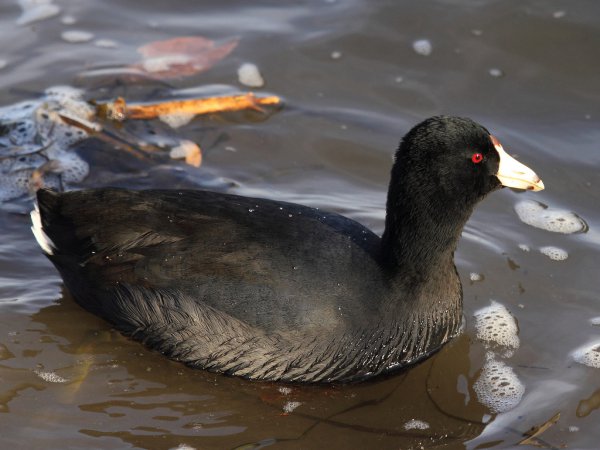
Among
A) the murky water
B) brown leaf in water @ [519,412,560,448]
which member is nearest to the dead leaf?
the murky water

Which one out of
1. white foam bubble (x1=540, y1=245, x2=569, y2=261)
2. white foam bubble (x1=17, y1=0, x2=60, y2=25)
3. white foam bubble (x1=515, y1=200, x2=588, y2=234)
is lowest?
white foam bubble (x1=540, y1=245, x2=569, y2=261)

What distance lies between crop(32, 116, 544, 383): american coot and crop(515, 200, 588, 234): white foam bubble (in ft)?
3.66

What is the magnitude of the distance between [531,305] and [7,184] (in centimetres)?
315

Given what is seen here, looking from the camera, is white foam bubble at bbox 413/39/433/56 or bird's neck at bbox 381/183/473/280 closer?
bird's neck at bbox 381/183/473/280

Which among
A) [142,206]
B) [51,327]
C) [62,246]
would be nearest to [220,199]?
[142,206]

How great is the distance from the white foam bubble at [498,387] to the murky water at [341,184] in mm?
43

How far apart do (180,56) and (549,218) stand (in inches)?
116

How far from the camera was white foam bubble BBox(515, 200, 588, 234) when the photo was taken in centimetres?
555

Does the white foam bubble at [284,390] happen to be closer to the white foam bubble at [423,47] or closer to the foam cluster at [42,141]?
the foam cluster at [42,141]

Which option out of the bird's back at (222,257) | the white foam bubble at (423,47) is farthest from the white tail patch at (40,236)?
the white foam bubble at (423,47)

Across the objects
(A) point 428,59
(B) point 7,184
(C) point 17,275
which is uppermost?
(A) point 428,59

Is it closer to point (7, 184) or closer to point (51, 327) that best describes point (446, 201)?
point (51, 327)

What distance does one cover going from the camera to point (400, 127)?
6.37 metres

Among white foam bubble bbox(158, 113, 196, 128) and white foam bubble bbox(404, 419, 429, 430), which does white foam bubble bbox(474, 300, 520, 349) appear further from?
white foam bubble bbox(158, 113, 196, 128)
